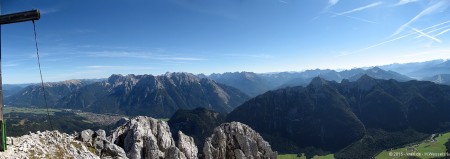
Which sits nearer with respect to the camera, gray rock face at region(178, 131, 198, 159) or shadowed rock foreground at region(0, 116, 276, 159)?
shadowed rock foreground at region(0, 116, 276, 159)

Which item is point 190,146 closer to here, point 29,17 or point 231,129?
point 231,129

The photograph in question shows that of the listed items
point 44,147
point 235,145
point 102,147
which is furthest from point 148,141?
point 44,147

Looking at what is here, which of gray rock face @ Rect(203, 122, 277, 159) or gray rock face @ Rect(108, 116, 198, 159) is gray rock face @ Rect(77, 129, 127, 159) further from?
gray rock face @ Rect(203, 122, 277, 159)

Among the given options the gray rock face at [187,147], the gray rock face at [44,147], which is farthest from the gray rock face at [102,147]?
the gray rock face at [187,147]

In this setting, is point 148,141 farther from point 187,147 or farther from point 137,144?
point 187,147

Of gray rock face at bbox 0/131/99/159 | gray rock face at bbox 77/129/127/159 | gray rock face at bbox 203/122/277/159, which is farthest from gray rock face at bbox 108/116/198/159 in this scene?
gray rock face at bbox 0/131/99/159
